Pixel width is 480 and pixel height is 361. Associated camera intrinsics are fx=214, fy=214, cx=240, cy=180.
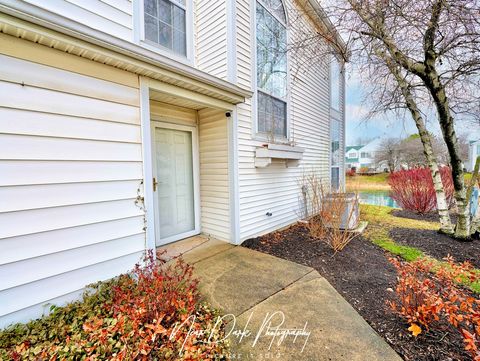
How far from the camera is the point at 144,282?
2.09 m

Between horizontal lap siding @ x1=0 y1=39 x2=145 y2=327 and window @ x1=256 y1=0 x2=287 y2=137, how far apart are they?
9.13 ft

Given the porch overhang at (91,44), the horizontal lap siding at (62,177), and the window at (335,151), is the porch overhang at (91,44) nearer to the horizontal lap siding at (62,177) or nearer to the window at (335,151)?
the horizontal lap siding at (62,177)

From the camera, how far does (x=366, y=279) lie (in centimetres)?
279

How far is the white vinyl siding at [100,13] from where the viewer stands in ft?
6.83

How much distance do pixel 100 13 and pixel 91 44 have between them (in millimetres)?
561

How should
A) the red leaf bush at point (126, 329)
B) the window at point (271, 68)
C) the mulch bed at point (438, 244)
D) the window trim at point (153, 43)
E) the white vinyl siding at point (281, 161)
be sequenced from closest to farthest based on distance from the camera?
the red leaf bush at point (126, 329), the window trim at point (153, 43), the mulch bed at point (438, 244), the white vinyl siding at point (281, 161), the window at point (271, 68)

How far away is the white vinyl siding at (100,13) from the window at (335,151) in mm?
6884

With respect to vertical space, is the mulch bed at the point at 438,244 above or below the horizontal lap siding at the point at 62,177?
below

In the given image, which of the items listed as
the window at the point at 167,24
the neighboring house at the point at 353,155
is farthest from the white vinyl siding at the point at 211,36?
the neighboring house at the point at 353,155

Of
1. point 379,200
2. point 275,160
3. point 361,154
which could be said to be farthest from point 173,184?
point 361,154

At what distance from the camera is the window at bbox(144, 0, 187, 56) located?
313 cm

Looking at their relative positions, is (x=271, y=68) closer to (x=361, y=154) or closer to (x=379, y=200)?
(x=379, y=200)

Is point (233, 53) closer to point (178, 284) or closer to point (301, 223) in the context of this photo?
point (178, 284)

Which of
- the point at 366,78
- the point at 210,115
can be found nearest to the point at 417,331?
the point at 210,115
